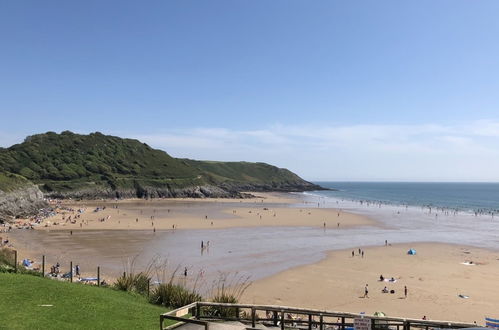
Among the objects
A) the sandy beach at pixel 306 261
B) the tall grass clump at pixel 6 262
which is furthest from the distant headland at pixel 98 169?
the tall grass clump at pixel 6 262

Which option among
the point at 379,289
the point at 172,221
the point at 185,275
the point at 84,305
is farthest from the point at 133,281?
the point at 172,221

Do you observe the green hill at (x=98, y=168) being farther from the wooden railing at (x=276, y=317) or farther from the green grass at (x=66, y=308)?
the wooden railing at (x=276, y=317)

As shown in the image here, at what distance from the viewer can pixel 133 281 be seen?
1925 cm

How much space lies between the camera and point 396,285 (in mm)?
31422

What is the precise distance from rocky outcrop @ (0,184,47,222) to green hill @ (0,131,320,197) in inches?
1543

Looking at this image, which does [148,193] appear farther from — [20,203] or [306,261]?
[306,261]

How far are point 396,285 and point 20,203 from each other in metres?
65.0

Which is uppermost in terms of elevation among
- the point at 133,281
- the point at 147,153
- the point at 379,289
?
the point at 147,153

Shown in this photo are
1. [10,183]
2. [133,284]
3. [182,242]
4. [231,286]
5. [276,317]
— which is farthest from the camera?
[10,183]

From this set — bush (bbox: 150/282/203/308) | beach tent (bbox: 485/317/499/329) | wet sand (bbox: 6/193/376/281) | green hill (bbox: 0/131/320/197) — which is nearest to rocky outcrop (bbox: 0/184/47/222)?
wet sand (bbox: 6/193/376/281)

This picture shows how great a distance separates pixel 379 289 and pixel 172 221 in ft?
146

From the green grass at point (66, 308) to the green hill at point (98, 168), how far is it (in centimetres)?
11007

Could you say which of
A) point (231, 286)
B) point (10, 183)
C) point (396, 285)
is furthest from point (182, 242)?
point (10, 183)

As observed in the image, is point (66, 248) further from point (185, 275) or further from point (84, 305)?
point (84, 305)
